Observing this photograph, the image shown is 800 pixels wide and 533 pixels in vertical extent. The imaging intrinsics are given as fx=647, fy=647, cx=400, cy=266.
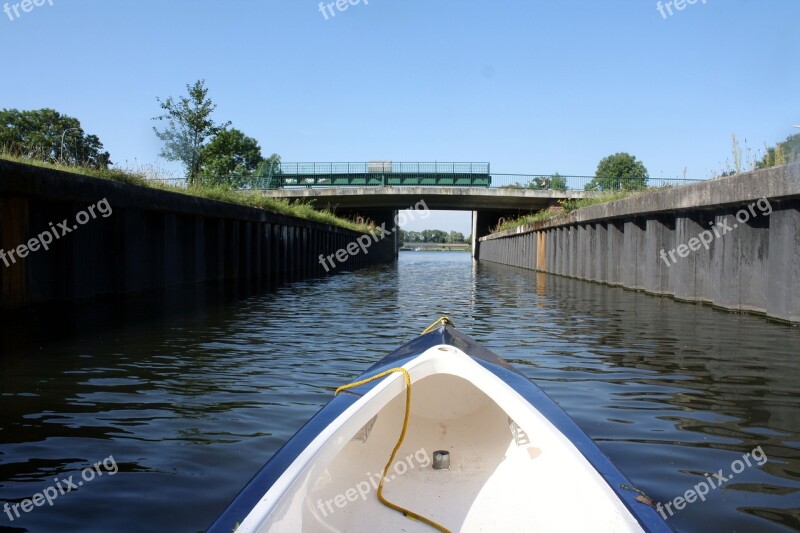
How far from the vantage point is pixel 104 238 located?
1295cm

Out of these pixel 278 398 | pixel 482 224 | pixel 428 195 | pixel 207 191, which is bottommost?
pixel 278 398

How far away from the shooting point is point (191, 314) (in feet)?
37.4


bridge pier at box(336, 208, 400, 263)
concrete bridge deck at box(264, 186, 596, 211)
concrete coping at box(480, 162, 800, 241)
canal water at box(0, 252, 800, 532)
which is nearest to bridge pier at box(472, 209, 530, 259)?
bridge pier at box(336, 208, 400, 263)

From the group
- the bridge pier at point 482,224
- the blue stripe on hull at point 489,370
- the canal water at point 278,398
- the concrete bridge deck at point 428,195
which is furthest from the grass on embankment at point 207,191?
the bridge pier at point 482,224

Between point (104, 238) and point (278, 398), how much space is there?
892 cm

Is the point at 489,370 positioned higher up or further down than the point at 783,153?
further down

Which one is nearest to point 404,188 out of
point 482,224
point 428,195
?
point 428,195

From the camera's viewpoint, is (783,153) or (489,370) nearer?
(489,370)

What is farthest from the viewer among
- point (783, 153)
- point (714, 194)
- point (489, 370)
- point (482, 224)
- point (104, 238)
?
point (482, 224)

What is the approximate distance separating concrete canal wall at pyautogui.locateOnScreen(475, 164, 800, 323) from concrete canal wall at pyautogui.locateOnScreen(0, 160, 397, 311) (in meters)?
11.4

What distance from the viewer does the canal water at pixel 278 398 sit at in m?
3.64

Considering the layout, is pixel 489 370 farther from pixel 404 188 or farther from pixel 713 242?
pixel 404 188

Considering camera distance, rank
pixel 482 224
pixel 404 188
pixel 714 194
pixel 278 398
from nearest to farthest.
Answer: pixel 278 398 → pixel 714 194 → pixel 404 188 → pixel 482 224

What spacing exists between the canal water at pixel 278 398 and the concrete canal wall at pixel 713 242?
2.29ft
